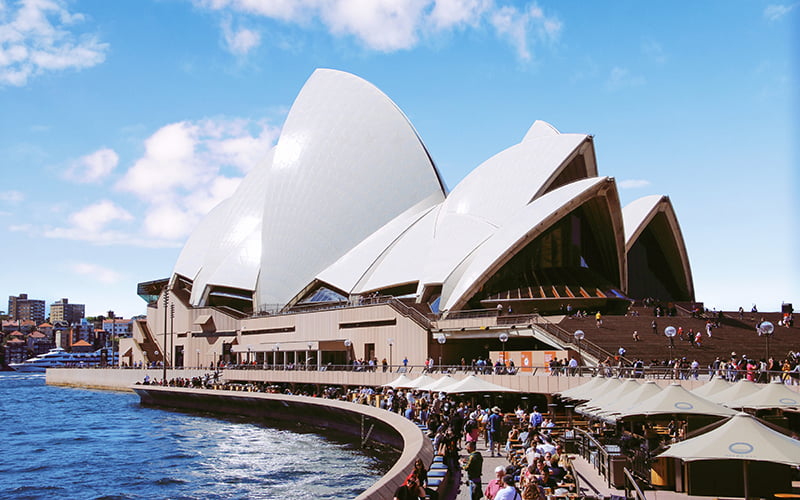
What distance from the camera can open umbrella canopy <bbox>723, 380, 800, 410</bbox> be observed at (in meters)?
12.4

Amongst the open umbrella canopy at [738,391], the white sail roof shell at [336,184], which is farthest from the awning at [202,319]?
the open umbrella canopy at [738,391]

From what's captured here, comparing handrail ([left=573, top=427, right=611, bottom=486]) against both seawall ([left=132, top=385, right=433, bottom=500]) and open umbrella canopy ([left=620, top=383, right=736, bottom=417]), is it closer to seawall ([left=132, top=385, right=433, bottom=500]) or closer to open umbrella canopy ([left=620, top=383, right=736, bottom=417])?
open umbrella canopy ([left=620, top=383, right=736, bottom=417])

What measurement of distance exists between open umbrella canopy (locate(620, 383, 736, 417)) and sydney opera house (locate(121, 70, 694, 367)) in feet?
59.1

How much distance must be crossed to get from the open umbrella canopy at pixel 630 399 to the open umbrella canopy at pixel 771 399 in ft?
4.88

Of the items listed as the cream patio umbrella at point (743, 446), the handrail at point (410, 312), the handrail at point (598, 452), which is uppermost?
the handrail at point (410, 312)

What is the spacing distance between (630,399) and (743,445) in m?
4.32

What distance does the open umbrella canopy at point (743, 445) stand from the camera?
8.00 meters

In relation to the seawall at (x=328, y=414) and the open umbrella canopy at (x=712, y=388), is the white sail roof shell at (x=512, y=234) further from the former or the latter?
the open umbrella canopy at (x=712, y=388)

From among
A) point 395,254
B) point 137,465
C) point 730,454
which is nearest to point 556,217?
point 395,254

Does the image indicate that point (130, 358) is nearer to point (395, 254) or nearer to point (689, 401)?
point (395, 254)

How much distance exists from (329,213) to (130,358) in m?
30.8

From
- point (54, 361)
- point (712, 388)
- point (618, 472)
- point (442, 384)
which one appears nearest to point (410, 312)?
point (442, 384)

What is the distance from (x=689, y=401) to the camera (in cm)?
1157

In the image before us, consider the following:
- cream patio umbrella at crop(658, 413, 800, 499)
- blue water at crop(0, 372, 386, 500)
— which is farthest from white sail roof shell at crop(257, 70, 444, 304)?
cream patio umbrella at crop(658, 413, 800, 499)
